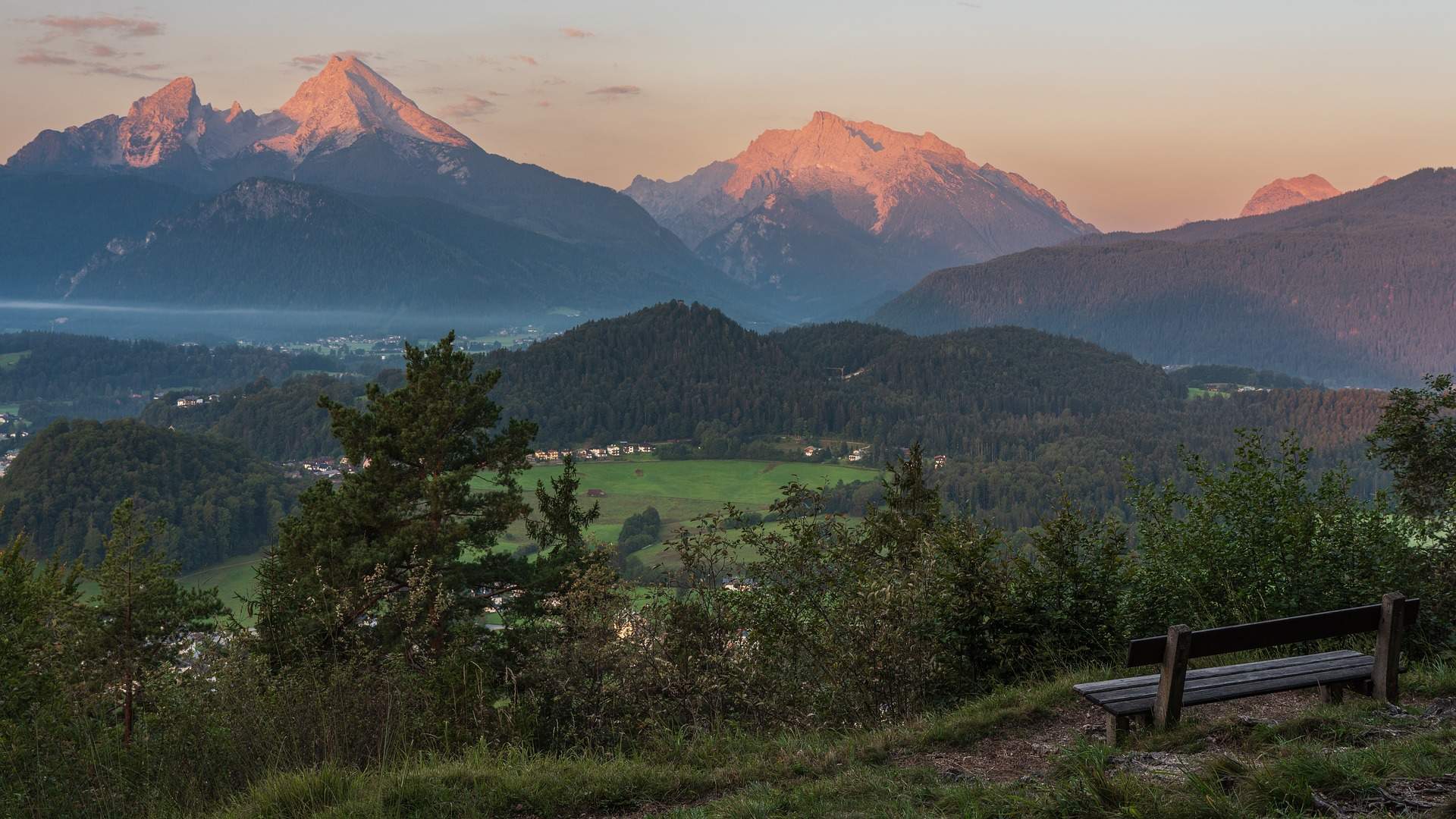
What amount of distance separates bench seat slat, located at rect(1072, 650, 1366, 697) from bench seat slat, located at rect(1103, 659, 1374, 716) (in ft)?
0.53

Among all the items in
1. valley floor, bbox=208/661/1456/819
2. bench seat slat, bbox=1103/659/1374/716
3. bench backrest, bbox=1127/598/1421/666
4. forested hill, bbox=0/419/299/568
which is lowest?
forested hill, bbox=0/419/299/568

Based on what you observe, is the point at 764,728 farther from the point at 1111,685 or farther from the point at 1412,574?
the point at 1412,574

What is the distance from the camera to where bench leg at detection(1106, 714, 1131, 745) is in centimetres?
673

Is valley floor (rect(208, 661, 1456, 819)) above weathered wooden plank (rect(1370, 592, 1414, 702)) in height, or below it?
below

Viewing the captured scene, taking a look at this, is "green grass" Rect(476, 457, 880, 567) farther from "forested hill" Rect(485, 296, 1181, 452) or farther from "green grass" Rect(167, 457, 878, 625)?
"forested hill" Rect(485, 296, 1181, 452)

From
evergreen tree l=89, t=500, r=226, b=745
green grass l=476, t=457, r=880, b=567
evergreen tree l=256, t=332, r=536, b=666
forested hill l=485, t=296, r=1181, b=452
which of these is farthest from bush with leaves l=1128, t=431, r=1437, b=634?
forested hill l=485, t=296, r=1181, b=452

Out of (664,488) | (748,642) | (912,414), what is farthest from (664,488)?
(748,642)

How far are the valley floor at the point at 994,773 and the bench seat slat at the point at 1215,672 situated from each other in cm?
34

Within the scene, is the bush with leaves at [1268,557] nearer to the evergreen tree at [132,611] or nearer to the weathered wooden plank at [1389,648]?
the weathered wooden plank at [1389,648]

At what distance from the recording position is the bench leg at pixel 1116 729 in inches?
265

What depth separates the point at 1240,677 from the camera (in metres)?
6.99

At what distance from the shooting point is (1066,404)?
638 feet

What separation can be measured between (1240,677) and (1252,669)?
243 mm

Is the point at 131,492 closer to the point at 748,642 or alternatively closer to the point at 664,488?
the point at 664,488
